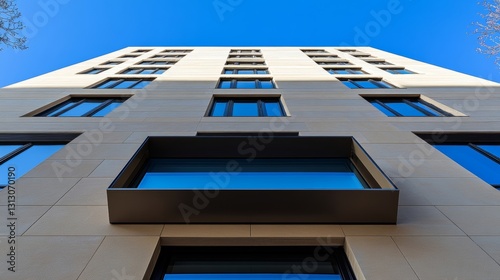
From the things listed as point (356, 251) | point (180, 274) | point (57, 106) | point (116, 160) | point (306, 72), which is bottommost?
point (180, 274)

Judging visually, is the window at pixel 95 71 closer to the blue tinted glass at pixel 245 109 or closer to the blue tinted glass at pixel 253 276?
the blue tinted glass at pixel 245 109

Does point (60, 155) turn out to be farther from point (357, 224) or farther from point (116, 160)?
point (357, 224)

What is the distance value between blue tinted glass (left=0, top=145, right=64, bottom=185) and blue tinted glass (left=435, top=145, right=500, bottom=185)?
11258 millimetres

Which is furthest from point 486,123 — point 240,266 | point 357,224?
point 240,266

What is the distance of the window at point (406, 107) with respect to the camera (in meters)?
11.0

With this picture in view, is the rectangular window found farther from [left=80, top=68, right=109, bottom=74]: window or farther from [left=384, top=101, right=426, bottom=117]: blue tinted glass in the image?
[left=384, top=101, right=426, bottom=117]: blue tinted glass

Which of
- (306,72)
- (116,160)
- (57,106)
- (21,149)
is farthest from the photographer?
(306,72)

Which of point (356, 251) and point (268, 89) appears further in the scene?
point (268, 89)

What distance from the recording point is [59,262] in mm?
4559

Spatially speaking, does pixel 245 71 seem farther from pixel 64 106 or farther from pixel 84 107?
pixel 64 106

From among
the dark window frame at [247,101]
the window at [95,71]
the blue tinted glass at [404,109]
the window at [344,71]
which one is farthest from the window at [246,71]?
the window at [95,71]

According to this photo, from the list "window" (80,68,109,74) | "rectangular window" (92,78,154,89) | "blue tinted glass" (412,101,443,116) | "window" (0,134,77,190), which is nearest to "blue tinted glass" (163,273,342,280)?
"window" (0,134,77,190)

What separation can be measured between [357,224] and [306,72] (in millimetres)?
12217

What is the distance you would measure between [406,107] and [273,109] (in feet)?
17.8
